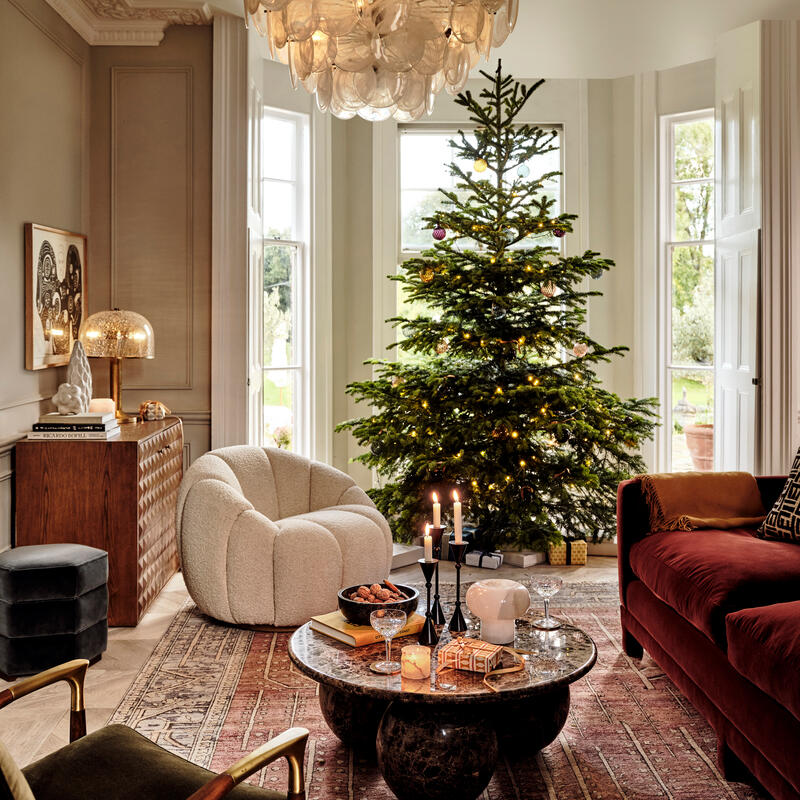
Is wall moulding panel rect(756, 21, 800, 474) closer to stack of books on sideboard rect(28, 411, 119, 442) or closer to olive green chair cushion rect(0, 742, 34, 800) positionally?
stack of books on sideboard rect(28, 411, 119, 442)

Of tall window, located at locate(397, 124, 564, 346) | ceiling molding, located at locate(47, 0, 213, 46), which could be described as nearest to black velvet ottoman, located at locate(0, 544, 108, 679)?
ceiling molding, located at locate(47, 0, 213, 46)

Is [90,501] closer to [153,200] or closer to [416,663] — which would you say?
[153,200]

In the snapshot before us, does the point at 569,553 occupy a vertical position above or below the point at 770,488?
below

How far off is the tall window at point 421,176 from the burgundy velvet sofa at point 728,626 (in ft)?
11.1

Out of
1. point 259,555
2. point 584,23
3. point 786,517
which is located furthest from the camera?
point 584,23

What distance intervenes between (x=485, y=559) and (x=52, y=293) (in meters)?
2.74

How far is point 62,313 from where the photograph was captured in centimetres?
462

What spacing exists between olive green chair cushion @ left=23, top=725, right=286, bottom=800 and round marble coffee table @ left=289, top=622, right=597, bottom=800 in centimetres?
66

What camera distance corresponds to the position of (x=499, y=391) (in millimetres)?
4723

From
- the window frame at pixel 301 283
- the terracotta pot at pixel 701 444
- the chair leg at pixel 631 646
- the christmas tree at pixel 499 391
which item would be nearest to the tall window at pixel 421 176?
the window frame at pixel 301 283

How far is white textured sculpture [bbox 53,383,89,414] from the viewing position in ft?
13.1

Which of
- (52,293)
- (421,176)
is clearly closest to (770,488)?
(52,293)

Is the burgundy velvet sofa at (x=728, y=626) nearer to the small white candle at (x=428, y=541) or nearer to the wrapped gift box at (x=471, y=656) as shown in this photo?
the wrapped gift box at (x=471, y=656)

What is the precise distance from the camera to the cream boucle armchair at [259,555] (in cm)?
381
